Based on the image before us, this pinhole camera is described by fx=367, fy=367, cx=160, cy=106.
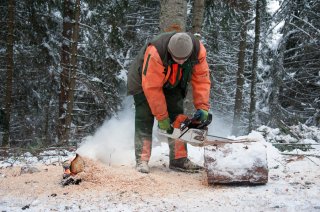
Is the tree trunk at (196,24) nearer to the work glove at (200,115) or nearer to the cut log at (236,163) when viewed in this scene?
the work glove at (200,115)

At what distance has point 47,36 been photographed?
10852 millimetres

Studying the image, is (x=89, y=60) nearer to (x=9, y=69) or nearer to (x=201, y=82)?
(x=9, y=69)

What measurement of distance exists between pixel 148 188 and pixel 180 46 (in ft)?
4.99

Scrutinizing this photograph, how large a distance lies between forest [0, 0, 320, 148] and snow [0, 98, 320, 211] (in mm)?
2694

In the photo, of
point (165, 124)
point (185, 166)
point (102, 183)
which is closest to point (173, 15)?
point (165, 124)

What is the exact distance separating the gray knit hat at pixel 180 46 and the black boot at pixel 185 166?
4.66 ft

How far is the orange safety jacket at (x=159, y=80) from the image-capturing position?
159 inches

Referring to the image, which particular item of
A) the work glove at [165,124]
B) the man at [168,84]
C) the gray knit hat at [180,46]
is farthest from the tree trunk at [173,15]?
the work glove at [165,124]

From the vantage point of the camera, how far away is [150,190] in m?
3.67

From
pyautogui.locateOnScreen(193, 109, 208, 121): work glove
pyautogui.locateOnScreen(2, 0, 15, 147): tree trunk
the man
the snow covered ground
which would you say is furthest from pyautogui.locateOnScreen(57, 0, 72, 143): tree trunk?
pyautogui.locateOnScreen(193, 109, 208, 121): work glove

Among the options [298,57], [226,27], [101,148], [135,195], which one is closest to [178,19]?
[101,148]

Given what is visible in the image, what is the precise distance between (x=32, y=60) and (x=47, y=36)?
0.86 m

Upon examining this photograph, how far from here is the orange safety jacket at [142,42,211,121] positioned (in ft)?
13.3

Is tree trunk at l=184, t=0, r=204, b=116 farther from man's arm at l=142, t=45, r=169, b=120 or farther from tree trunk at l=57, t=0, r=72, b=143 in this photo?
tree trunk at l=57, t=0, r=72, b=143
